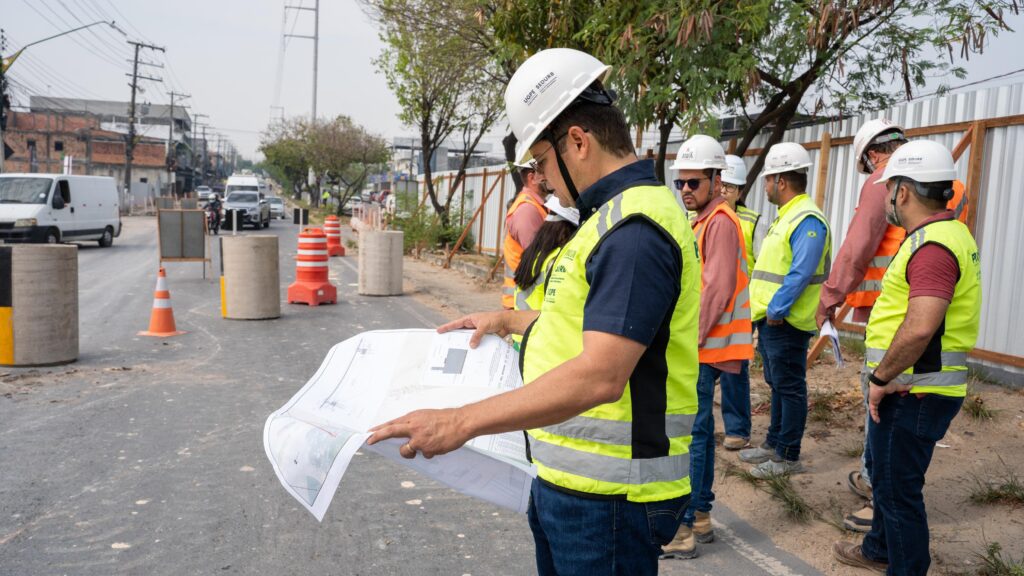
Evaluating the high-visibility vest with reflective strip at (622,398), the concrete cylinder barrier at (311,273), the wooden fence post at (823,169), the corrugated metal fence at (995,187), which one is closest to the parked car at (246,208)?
the concrete cylinder barrier at (311,273)

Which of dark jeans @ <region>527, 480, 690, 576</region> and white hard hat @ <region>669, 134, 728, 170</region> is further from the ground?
white hard hat @ <region>669, 134, 728, 170</region>

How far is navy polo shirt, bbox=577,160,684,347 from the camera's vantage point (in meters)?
1.72

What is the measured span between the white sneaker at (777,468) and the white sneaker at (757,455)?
123mm

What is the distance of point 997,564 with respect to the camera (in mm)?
3818

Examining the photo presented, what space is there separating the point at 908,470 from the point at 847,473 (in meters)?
2.17

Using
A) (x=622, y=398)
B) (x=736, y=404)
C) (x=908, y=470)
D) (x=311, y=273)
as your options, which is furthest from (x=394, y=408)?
(x=311, y=273)

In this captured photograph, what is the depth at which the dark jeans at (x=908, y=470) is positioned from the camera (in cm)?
343

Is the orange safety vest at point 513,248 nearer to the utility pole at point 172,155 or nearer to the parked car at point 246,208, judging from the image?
the parked car at point 246,208

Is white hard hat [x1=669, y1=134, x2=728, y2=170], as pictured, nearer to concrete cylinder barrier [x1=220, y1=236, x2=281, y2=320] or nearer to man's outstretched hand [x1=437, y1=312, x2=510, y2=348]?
man's outstretched hand [x1=437, y1=312, x2=510, y2=348]

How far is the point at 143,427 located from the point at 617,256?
5497 millimetres

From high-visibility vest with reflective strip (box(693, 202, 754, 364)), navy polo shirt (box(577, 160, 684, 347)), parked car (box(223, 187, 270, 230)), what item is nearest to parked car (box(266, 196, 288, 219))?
parked car (box(223, 187, 270, 230))

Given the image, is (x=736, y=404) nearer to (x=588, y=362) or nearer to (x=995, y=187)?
(x=995, y=187)

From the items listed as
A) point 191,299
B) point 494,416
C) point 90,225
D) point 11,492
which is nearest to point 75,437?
point 11,492

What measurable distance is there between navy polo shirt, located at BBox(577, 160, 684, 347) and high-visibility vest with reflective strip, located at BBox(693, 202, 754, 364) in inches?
99.2
